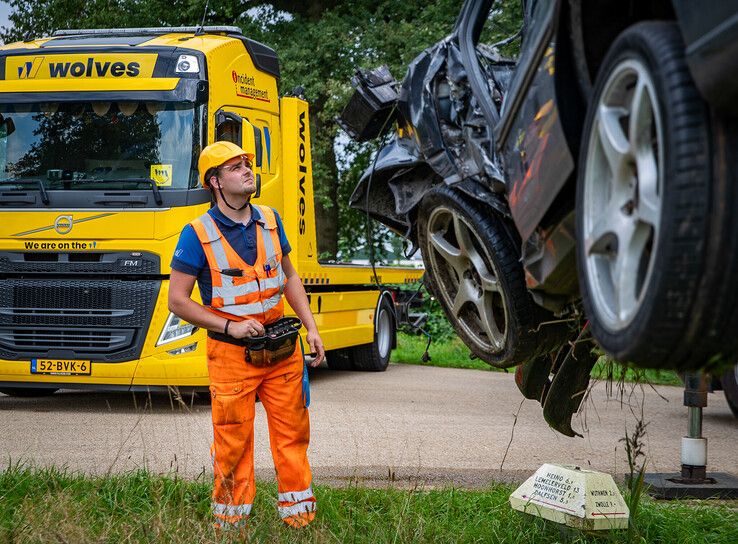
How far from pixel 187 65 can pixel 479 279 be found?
676 centimetres

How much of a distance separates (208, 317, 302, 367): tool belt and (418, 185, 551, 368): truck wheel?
1.14 meters

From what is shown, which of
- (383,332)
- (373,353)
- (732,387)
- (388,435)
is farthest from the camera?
(383,332)

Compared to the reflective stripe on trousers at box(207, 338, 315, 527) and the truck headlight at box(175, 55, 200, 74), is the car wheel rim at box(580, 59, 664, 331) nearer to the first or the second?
the reflective stripe on trousers at box(207, 338, 315, 527)

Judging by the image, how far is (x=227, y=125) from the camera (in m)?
9.90

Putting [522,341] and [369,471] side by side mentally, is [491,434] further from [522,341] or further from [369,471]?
[522,341]

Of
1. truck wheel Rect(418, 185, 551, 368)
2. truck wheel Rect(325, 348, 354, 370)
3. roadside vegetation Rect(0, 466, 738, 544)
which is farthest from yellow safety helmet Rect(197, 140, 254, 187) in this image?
truck wheel Rect(325, 348, 354, 370)

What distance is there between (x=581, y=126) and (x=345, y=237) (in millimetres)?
22640

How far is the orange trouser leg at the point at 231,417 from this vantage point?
5.05m

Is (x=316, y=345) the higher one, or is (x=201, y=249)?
(x=201, y=249)

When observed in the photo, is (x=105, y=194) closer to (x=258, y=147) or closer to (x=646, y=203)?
(x=258, y=147)

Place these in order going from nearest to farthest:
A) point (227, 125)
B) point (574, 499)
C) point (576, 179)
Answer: point (576, 179), point (574, 499), point (227, 125)

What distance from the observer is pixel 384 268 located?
15250mm

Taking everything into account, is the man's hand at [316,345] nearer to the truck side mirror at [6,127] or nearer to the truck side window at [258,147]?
the truck side window at [258,147]

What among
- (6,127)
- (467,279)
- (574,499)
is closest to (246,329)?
(467,279)
